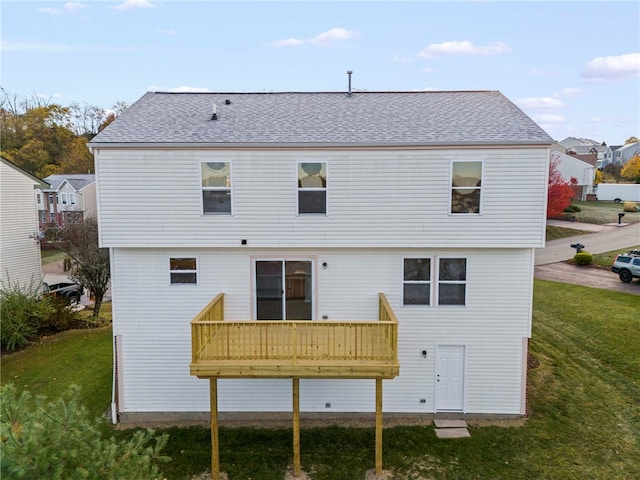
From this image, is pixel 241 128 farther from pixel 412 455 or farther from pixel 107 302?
pixel 107 302

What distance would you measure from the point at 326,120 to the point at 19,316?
1488cm

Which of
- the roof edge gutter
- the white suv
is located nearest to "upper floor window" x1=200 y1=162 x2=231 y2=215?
the roof edge gutter

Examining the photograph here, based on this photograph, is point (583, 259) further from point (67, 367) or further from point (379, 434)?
point (67, 367)

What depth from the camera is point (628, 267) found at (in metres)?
25.3

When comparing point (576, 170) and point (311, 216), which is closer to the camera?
point (311, 216)

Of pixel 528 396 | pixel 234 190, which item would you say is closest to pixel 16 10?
pixel 234 190

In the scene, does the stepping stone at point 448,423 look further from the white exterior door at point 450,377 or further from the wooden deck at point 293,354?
the wooden deck at point 293,354

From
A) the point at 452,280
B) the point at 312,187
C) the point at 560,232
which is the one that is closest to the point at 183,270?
the point at 312,187

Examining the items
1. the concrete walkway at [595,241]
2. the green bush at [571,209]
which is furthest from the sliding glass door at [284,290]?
the green bush at [571,209]

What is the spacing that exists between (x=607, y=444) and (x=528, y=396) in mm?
2412

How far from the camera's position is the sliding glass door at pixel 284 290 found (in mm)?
11570

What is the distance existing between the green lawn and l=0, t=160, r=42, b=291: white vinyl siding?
8.84 meters

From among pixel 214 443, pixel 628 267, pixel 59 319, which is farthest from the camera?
pixel 628 267

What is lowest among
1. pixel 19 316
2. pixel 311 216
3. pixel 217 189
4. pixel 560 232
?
pixel 19 316
